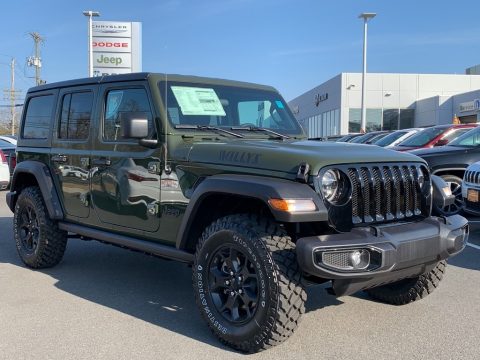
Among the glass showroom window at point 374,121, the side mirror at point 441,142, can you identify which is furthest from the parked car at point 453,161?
the glass showroom window at point 374,121

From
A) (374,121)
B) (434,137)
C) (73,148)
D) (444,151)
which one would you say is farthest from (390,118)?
(73,148)

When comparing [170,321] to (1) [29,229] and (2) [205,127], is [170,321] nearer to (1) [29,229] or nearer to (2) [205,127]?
(2) [205,127]

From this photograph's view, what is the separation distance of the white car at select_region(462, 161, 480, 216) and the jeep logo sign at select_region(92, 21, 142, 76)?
20.6m

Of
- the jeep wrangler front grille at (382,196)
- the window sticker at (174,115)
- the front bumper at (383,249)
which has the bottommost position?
the front bumper at (383,249)

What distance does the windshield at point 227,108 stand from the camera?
4.54 meters

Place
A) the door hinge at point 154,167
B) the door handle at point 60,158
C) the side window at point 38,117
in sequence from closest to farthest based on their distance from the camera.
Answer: the door hinge at point 154,167 → the door handle at point 60,158 → the side window at point 38,117

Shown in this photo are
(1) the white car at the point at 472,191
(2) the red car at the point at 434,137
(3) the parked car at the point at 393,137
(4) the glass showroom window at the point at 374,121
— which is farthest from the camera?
(4) the glass showroom window at the point at 374,121

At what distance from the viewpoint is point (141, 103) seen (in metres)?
4.65

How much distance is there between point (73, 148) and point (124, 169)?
1.00 metres

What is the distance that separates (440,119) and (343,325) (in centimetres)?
3329

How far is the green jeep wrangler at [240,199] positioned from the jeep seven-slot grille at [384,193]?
1 cm

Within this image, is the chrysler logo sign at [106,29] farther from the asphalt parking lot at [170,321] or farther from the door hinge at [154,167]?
the door hinge at [154,167]

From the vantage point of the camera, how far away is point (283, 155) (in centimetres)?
361

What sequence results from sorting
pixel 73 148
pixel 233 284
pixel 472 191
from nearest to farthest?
pixel 233 284 → pixel 73 148 → pixel 472 191
